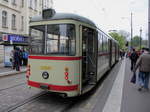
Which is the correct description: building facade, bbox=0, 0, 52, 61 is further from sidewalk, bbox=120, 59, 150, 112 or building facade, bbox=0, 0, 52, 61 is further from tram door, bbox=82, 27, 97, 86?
sidewalk, bbox=120, 59, 150, 112

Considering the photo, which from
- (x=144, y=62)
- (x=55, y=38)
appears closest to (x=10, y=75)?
(x=55, y=38)

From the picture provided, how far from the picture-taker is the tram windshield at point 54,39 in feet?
19.6

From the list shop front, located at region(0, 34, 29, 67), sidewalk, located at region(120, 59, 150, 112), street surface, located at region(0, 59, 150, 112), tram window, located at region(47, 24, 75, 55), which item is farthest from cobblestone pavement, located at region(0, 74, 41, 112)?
shop front, located at region(0, 34, 29, 67)

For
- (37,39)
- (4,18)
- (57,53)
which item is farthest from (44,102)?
(4,18)

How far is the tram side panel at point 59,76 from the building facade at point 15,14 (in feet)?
61.0

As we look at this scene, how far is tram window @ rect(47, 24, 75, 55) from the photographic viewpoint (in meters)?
5.95

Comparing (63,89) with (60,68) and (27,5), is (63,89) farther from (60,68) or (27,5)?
(27,5)

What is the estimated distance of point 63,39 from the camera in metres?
5.98

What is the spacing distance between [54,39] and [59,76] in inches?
48.9

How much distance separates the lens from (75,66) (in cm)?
593

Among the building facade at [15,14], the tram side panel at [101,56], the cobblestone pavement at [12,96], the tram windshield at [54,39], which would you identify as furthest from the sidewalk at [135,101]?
the building facade at [15,14]

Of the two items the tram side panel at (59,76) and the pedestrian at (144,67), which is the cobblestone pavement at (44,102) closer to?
the tram side panel at (59,76)

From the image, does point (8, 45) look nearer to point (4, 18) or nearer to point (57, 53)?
point (4, 18)

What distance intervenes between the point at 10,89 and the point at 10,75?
484 centimetres
